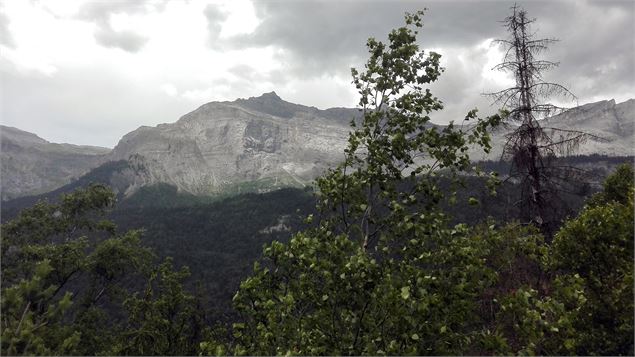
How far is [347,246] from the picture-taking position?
25.2 feet

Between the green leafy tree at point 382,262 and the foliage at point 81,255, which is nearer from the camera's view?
the green leafy tree at point 382,262

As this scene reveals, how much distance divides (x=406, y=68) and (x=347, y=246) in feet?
14.6

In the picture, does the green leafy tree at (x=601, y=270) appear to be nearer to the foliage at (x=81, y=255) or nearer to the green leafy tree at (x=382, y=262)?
the green leafy tree at (x=382, y=262)

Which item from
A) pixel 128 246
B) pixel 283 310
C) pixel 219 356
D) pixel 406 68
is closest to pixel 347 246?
pixel 283 310

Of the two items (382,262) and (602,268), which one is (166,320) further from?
(602,268)

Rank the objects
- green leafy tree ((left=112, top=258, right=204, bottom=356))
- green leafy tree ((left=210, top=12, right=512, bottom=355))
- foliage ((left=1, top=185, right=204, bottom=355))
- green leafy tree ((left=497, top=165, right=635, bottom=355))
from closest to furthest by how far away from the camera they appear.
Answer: green leafy tree ((left=210, top=12, right=512, bottom=355)) → green leafy tree ((left=497, top=165, right=635, bottom=355)) → green leafy tree ((left=112, top=258, right=204, bottom=356)) → foliage ((left=1, top=185, right=204, bottom=355))

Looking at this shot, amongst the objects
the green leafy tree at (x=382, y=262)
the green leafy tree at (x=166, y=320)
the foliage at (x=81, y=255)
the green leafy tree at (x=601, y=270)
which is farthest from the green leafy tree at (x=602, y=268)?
the foliage at (x=81, y=255)

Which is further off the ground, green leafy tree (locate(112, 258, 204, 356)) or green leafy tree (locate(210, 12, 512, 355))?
green leafy tree (locate(210, 12, 512, 355))

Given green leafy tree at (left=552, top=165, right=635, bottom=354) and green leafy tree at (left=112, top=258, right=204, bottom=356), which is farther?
green leafy tree at (left=112, top=258, right=204, bottom=356)

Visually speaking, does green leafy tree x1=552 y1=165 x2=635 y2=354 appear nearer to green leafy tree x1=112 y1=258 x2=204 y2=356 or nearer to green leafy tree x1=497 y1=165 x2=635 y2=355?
green leafy tree x1=497 y1=165 x2=635 y2=355

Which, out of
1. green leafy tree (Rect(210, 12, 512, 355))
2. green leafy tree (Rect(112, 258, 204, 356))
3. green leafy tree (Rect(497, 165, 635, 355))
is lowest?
green leafy tree (Rect(112, 258, 204, 356))

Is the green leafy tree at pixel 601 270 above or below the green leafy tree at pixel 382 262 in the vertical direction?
below

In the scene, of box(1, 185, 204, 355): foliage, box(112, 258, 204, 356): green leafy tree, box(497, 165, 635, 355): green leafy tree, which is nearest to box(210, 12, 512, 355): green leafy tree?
box(497, 165, 635, 355): green leafy tree

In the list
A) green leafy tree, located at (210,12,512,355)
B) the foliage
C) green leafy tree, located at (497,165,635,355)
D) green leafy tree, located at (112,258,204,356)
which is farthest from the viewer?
the foliage
